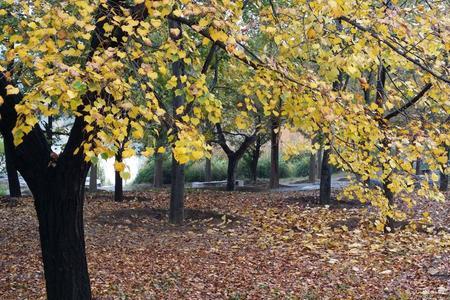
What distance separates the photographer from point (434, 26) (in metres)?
4.77

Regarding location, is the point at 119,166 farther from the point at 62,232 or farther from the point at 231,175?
the point at 231,175

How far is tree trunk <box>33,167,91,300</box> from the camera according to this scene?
5.18 metres

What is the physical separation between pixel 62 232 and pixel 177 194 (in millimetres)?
6492

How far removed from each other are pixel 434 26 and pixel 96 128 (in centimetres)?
315

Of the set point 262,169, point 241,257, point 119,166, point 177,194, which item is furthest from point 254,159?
point 119,166

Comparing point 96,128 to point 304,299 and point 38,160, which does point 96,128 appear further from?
point 304,299

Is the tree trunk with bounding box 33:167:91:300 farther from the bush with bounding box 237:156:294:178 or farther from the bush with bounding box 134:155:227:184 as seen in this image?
the bush with bounding box 134:155:227:184

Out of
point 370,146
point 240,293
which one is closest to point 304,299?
point 240,293

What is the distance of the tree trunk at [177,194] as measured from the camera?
1161cm

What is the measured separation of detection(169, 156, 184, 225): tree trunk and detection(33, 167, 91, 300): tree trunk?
611cm

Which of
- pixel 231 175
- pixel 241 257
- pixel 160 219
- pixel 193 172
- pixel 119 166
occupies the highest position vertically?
pixel 119 166

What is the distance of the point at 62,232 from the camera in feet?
17.3

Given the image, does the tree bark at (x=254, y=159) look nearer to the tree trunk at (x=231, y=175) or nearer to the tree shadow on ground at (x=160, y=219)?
the tree trunk at (x=231, y=175)

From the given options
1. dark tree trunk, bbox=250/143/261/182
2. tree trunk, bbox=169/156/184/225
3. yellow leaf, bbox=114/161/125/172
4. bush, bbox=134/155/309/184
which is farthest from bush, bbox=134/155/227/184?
yellow leaf, bbox=114/161/125/172
